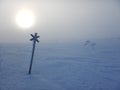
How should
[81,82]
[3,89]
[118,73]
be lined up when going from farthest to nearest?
[118,73] < [81,82] < [3,89]

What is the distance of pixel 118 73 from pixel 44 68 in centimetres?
858

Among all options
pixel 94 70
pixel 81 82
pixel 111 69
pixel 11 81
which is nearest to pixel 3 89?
pixel 11 81

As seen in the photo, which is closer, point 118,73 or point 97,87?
point 97,87

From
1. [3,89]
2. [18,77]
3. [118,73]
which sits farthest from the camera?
[118,73]

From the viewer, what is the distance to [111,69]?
93.2 feet

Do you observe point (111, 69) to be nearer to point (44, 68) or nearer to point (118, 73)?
point (118, 73)

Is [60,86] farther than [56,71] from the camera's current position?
No

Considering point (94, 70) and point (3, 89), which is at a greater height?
point (94, 70)

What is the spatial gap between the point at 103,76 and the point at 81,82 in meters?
3.43

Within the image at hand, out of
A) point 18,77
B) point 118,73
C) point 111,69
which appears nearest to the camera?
point 18,77

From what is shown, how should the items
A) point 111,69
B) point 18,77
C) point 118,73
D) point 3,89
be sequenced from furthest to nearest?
point 111,69
point 118,73
point 18,77
point 3,89

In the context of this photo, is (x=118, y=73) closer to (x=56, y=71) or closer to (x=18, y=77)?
(x=56, y=71)

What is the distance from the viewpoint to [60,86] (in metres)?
21.0

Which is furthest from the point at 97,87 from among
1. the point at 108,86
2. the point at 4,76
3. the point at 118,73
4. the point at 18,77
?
the point at 4,76
